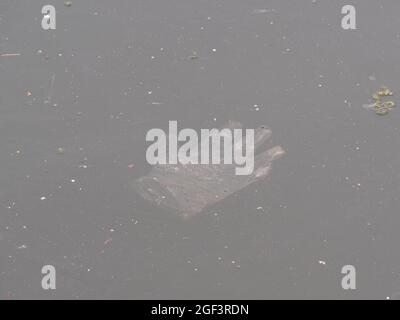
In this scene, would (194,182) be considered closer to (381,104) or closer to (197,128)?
(197,128)

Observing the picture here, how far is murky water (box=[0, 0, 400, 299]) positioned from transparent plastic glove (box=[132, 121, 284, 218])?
10 centimetres

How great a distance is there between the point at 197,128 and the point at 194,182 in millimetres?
671

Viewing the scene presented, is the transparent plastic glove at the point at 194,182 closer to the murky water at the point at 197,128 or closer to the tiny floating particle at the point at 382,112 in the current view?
the murky water at the point at 197,128

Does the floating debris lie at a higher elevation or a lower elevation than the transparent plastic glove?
higher

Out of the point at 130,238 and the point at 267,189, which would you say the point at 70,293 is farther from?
the point at 267,189

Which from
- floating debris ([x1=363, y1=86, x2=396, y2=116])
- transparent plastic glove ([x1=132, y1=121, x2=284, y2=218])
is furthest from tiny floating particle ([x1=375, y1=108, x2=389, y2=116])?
transparent plastic glove ([x1=132, y1=121, x2=284, y2=218])

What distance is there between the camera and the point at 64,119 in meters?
6.57

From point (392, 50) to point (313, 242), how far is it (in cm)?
282

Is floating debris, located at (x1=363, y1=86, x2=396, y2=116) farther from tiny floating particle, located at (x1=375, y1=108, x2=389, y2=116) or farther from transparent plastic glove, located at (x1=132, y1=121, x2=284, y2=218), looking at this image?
transparent plastic glove, located at (x1=132, y1=121, x2=284, y2=218)

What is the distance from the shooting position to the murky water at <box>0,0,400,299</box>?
18.0ft

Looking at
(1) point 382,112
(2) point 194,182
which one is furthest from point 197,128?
(1) point 382,112

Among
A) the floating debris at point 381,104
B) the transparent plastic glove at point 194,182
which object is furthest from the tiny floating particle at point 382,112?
the transparent plastic glove at point 194,182

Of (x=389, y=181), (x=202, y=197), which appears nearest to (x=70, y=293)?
(x=202, y=197)

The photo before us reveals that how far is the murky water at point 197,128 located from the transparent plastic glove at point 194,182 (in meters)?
0.10
